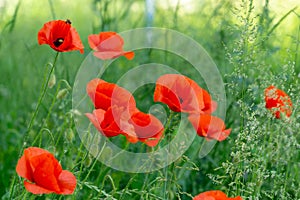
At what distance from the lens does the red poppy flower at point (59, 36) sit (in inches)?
61.7

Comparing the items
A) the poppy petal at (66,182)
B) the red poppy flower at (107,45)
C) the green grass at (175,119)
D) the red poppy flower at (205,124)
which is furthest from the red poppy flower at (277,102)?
the poppy petal at (66,182)

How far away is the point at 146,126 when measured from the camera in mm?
1452

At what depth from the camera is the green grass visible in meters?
1.55

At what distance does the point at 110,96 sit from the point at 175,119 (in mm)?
759

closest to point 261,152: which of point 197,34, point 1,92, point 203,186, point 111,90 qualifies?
point 111,90

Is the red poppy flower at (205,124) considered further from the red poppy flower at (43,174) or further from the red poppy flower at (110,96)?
the red poppy flower at (43,174)

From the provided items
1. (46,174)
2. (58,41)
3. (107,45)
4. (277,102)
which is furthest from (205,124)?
(46,174)

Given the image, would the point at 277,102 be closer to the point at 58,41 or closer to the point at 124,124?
the point at 124,124

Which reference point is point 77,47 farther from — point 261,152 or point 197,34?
point 197,34

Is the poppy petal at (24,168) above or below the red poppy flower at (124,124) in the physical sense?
below

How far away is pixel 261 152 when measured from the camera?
1.57 metres

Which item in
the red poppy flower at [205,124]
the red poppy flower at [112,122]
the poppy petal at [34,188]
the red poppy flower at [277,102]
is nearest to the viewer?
the poppy petal at [34,188]

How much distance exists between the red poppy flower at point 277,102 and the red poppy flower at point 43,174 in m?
0.51

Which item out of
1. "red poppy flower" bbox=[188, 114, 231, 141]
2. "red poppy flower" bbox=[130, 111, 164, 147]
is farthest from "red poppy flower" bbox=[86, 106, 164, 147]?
"red poppy flower" bbox=[188, 114, 231, 141]
